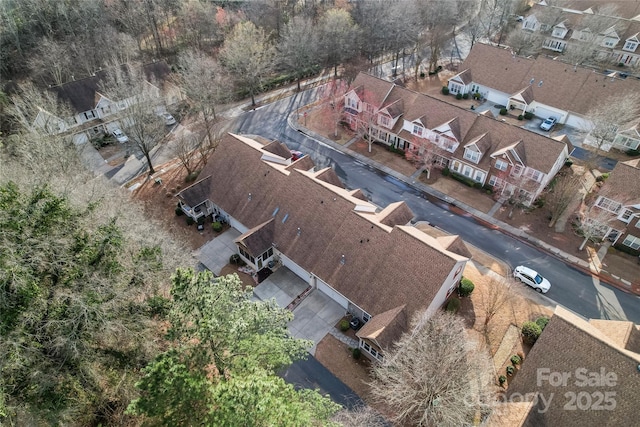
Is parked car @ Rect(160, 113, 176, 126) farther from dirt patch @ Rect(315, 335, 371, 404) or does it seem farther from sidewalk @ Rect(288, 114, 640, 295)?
dirt patch @ Rect(315, 335, 371, 404)

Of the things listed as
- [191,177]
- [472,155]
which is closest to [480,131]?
[472,155]

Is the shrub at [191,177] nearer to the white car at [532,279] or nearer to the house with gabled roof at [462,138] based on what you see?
the house with gabled roof at [462,138]

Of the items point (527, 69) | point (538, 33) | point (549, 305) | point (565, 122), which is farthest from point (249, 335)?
point (538, 33)

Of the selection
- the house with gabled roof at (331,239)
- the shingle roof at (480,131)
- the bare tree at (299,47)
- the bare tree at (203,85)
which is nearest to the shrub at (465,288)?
the house with gabled roof at (331,239)

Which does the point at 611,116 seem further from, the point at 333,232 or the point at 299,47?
the point at 299,47

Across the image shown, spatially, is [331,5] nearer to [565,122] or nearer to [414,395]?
[565,122]
